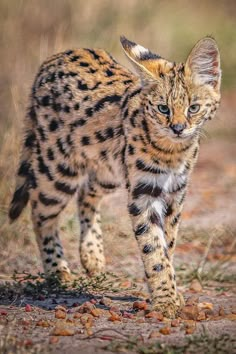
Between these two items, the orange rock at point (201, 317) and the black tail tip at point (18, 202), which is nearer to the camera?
the orange rock at point (201, 317)

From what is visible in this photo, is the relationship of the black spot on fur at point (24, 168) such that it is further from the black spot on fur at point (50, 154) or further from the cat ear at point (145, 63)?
the cat ear at point (145, 63)

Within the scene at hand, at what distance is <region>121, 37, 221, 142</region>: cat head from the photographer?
5.61 metres

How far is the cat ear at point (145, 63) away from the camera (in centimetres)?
580

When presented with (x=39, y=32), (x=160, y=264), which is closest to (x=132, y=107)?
(x=160, y=264)

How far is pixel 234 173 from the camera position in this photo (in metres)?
10.2

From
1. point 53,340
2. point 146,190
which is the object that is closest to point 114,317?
point 53,340

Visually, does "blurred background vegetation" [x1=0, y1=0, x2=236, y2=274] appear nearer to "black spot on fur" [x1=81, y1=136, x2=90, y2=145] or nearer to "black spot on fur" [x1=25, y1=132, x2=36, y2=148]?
"black spot on fur" [x1=25, y1=132, x2=36, y2=148]

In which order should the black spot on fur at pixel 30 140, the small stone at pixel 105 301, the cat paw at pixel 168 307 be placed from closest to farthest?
1. the cat paw at pixel 168 307
2. the small stone at pixel 105 301
3. the black spot on fur at pixel 30 140

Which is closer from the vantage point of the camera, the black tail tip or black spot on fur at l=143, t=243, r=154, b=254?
black spot on fur at l=143, t=243, r=154, b=254

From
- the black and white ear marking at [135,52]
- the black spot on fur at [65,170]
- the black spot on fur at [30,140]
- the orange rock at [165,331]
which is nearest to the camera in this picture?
the orange rock at [165,331]

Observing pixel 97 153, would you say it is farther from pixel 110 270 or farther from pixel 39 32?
pixel 39 32

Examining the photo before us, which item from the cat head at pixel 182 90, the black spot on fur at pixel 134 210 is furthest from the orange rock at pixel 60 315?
the cat head at pixel 182 90

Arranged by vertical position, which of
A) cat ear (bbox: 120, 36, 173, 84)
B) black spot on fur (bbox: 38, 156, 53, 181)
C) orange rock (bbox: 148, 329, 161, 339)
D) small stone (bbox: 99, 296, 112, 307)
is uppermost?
cat ear (bbox: 120, 36, 173, 84)

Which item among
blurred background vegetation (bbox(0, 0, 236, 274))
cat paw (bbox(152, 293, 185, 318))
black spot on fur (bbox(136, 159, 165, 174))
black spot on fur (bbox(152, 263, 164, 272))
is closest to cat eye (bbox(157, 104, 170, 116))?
black spot on fur (bbox(136, 159, 165, 174))
